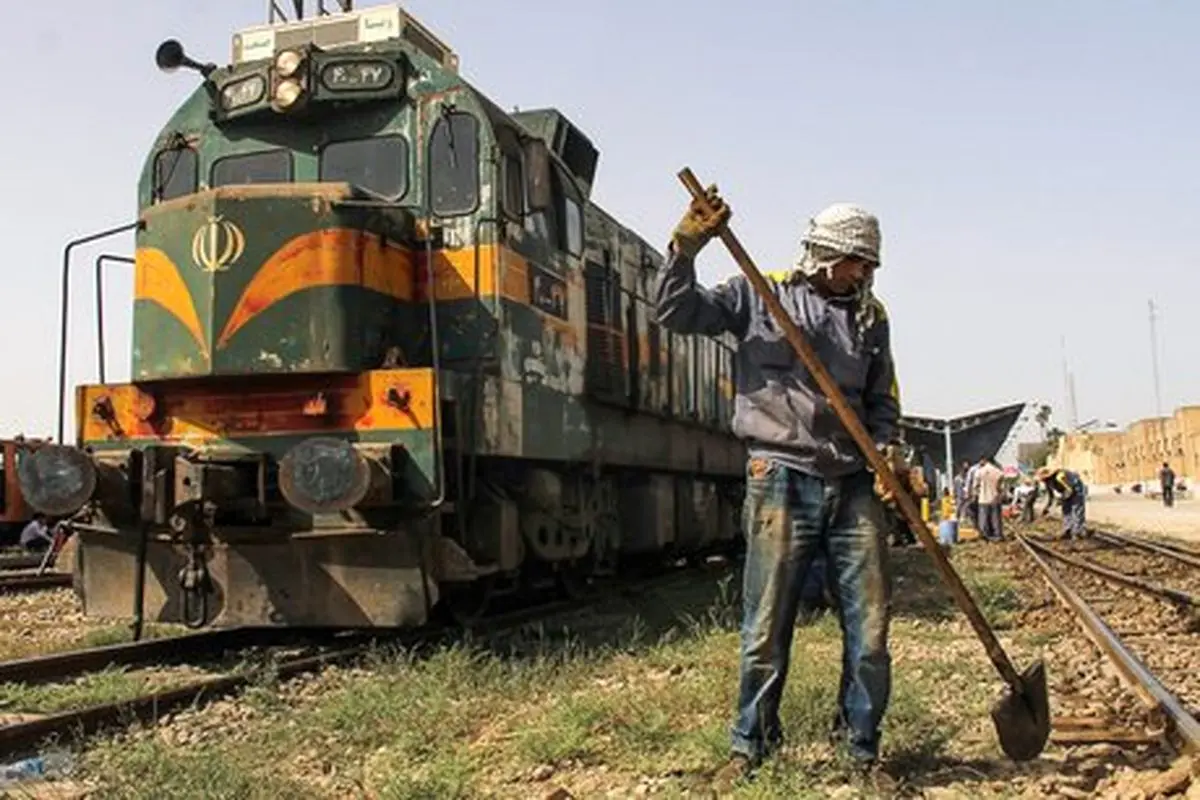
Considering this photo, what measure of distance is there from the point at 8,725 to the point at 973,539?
20.5 metres

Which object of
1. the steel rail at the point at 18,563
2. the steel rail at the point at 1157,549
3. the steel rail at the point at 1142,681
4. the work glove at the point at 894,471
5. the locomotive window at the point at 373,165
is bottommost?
the steel rail at the point at 1142,681

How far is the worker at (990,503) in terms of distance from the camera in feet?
70.5

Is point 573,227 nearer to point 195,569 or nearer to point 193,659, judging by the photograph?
point 195,569

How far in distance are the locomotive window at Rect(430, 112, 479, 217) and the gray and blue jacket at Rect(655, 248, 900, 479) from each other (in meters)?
3.71

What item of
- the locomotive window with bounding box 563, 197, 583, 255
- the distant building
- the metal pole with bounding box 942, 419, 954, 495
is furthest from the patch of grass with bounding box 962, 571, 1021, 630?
the distant building

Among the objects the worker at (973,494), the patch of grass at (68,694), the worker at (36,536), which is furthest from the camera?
the worker at (973,494)

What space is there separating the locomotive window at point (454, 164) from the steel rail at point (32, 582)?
302 inches

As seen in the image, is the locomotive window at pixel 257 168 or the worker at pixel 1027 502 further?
the worker at pixel 1027 502

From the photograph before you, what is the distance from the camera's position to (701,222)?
4109mm

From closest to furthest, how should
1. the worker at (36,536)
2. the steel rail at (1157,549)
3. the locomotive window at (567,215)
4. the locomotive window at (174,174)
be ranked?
the locomotive window at (174,174)
the locomotive window at (567,215)
the steel rail at (1157,549)
the worker at (36,536)

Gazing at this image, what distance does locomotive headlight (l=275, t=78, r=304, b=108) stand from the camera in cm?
815

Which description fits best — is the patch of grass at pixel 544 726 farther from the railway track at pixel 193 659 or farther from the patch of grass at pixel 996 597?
the patch of grass at pixel 996 597

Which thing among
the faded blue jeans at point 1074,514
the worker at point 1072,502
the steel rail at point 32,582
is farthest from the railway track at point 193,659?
the faded blue jeans at point 1074,514

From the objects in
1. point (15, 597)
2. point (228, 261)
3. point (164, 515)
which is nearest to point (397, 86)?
point (228, 261)
